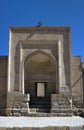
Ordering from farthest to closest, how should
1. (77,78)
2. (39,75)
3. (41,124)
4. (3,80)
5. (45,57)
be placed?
1. (39,75)
2. (45,57)
3. (3,80)
4. (77,78)
5. (41,124)

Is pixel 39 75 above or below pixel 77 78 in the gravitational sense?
above

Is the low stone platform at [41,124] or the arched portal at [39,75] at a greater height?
the arched portal at [39,75]

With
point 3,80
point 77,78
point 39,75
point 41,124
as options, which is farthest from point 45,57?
point 41,124

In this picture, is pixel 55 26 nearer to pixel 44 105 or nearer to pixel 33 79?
pixel 33 79

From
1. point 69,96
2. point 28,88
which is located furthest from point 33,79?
point 69,96

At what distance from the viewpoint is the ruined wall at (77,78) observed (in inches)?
653

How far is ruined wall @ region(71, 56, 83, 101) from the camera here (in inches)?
653

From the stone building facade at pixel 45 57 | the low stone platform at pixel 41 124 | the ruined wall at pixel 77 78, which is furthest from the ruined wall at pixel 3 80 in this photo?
the low stone platform at pixel 41 124

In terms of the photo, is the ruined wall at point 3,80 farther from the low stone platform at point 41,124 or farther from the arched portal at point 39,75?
the low stone platform at point 41,124

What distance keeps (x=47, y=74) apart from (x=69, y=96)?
3119 millimetres

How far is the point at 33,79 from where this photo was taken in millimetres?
18297

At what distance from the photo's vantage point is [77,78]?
16.8m

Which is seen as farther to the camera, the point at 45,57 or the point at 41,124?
the point at 45,57

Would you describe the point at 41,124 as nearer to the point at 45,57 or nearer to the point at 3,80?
the point at 3,80
